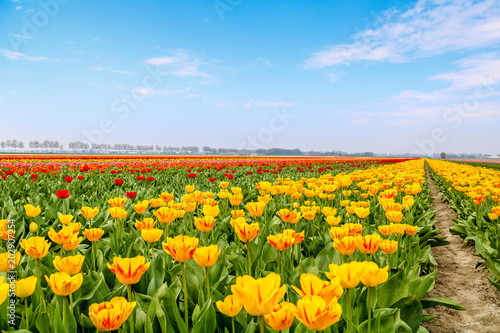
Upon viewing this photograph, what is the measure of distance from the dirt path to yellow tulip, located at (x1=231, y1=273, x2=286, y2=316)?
2363 mm

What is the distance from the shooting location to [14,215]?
4.08 metres

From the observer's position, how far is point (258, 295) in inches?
39.2

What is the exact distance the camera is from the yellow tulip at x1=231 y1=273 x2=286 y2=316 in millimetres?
968

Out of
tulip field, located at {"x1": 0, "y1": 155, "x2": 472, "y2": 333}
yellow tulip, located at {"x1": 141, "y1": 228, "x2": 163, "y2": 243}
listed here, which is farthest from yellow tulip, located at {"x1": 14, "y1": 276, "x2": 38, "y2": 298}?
yellow tulip, located at {"x1": 141, "y1": 228, "x2": 163, "y2": 243}

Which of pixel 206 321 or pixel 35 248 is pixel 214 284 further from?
pixel 35 248

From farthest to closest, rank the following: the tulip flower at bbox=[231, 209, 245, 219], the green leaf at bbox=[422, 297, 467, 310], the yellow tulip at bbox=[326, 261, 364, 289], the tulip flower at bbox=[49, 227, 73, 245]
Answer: the tulip flower at bbox=[231, 209, 245, 219], the green leaf at bbox=[422, 297, 467, 310], the tulip flower at bbox=[49, 227, 73, 245], the yellow tulip at bbox=[326, 261, 364, 289]

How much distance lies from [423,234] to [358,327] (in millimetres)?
3171

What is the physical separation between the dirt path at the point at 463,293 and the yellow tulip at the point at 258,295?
7.75 ft

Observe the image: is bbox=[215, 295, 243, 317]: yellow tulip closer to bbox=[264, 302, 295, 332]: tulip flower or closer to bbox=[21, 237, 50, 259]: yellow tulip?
bbox=[264, 302, 295, 332]: tulip flower

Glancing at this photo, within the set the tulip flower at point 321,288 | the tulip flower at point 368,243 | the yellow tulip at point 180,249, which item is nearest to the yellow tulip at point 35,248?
the yellow tulip at point 180,249

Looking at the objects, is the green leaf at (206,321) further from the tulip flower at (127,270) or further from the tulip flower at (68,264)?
the tulip flower at (68,264)

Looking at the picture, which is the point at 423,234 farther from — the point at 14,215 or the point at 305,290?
the point at 14,215

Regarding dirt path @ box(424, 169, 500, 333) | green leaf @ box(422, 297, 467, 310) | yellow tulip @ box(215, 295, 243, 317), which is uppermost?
yellow tulip @ box(215, 295, 243, 317)

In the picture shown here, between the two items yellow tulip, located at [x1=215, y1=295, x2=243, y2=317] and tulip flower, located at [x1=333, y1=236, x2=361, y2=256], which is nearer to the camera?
yellow tulip, located at [x1=215, y1=295, x2=243, y2=317]
